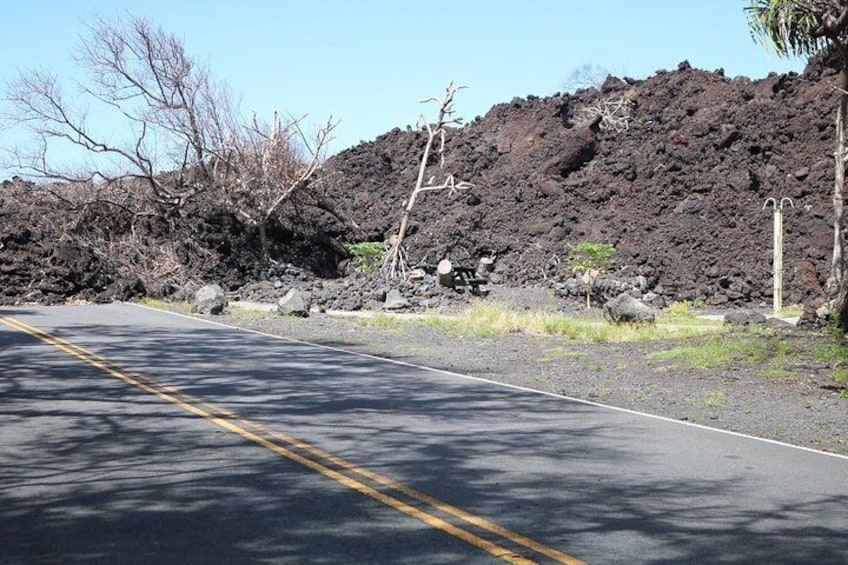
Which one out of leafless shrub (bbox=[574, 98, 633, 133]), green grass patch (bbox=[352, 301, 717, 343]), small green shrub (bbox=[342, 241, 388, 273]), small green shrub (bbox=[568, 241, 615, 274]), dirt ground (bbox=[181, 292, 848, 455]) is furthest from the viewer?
leafless shrub (bbox=[574, 98, 633, 133])

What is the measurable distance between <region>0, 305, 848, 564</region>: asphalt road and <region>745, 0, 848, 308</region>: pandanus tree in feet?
26.9

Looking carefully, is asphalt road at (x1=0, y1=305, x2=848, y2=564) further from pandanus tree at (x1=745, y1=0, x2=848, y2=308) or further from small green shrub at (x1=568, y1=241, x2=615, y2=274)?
small green shrub at (x1=568, y1=241, x2=615, y2=274)

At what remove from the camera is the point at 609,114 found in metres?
48.6

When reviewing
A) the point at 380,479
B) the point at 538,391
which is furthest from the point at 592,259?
the point at 380,479

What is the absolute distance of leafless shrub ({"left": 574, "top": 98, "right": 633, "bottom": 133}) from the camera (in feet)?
157

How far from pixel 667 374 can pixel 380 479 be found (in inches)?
334

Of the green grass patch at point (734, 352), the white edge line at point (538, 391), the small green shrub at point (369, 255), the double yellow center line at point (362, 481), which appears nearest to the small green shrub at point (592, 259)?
the small green shrub at point (369, 255)

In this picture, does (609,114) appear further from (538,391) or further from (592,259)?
(538,391)

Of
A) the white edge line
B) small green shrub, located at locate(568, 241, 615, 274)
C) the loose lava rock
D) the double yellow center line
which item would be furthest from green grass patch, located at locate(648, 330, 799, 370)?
small green shrub, located at locate(568, 241, 615, 274)

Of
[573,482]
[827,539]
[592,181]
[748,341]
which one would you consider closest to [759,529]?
[827,539]

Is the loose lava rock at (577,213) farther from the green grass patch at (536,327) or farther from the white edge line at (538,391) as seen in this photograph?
the white edge line at (538,391)

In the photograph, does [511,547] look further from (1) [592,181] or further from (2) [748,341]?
(1) [592,181]

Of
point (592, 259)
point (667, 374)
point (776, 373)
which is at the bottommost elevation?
point (667, 374)

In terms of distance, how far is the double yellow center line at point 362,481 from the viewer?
236 inches
